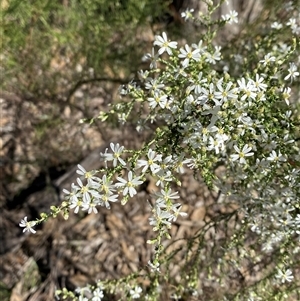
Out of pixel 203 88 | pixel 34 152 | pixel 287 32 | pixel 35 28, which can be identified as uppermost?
pixel 35 28

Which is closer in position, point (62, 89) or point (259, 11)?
point (259, 11)

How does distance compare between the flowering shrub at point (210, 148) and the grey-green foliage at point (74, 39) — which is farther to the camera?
the grey-green foliage at point (74, 39)

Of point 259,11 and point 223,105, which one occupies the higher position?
point 259,11

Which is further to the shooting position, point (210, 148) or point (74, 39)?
point (74, 39)

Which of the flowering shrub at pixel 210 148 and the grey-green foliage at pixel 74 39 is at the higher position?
the grey-green foliage at pixel 74 39

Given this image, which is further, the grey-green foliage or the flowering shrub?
the grey-green foliage

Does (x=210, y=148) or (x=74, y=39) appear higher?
(x=74, y=39)

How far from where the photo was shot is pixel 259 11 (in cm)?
396

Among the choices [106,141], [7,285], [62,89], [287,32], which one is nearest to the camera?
[287,32]

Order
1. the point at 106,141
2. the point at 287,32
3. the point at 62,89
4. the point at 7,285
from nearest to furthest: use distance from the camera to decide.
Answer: the point at 287,32, the point at 7,285, the point at 106,141, the point at 62,89

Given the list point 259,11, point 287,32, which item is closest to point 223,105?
point 287,32

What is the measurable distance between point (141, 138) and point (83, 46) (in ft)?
3.39

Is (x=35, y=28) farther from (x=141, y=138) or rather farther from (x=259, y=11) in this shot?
(x=259, y=11)

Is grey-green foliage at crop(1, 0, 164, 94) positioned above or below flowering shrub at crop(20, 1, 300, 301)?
above
